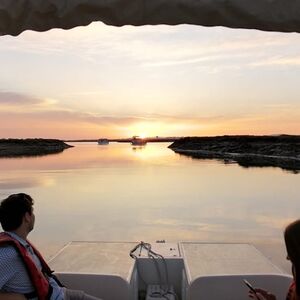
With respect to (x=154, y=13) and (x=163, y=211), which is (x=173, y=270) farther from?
(x=163, y=211)

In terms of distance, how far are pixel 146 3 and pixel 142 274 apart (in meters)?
3.01

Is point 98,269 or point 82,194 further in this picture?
point 82,194

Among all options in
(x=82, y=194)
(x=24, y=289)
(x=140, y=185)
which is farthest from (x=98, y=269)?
(x=140, y=185)

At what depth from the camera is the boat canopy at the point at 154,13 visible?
6.57 feet

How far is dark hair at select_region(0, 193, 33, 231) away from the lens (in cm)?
257

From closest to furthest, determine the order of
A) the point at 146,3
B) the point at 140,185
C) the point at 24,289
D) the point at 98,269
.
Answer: the point at 146,3, the point at 24,289, the point at 98,269, the point at 140,185

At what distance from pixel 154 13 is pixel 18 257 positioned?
144 cm

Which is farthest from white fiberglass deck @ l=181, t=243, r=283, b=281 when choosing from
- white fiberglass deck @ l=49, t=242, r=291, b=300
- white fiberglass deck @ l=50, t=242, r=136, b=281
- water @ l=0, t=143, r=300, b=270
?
water @ l=0, t=143, r=300, b=270

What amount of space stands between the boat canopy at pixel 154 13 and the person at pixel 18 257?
97cm

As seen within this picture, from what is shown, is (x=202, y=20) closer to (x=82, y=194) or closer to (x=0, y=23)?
(x=0, y=23)

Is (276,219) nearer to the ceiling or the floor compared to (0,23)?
nearer to the floor

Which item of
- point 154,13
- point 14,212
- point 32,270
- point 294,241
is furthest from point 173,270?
point 154,13

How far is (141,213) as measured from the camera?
13.8 metres

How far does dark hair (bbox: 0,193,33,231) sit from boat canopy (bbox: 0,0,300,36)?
0.92 metres
